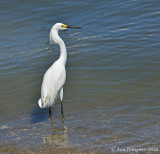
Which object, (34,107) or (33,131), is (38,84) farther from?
(33,131)

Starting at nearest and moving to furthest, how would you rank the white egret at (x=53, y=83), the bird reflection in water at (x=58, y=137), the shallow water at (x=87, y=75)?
the bird reflection in water at (x=58, y=137) < the shallow water at (x=87, y=75) < the white egret at (x=53, y=83)

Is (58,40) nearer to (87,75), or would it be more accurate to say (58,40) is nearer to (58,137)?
(87,75)

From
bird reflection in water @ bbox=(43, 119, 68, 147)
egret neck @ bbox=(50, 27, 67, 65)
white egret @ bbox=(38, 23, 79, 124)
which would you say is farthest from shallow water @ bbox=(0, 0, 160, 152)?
egret neck @ bbox=(50, 27, 67, 65)

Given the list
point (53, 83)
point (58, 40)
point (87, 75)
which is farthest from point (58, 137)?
point (87, 75)

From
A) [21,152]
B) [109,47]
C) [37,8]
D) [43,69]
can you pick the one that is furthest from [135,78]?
[37,8]

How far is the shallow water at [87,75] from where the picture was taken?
240 inches

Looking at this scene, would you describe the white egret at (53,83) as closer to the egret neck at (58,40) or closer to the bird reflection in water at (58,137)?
the egret neck at (58,40)


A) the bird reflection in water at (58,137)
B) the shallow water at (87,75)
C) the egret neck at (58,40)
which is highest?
the egret neck at (58,40)

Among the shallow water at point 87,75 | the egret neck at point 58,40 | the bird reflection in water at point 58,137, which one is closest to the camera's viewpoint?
the bird reflection in water at point 58,137

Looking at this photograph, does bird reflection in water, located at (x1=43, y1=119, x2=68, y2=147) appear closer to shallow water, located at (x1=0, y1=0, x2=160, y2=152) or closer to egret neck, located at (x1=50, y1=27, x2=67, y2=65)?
shallow water, located at (x1=0, y1=0, x2=160, y2=152)

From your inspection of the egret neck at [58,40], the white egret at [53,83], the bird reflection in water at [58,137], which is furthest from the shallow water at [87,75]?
the egret neck at [58,40]

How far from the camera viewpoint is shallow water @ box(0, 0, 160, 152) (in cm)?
610

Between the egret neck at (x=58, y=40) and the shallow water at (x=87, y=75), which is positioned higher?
the egret neck at (x=58, y=40)

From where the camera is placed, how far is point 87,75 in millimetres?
8711
